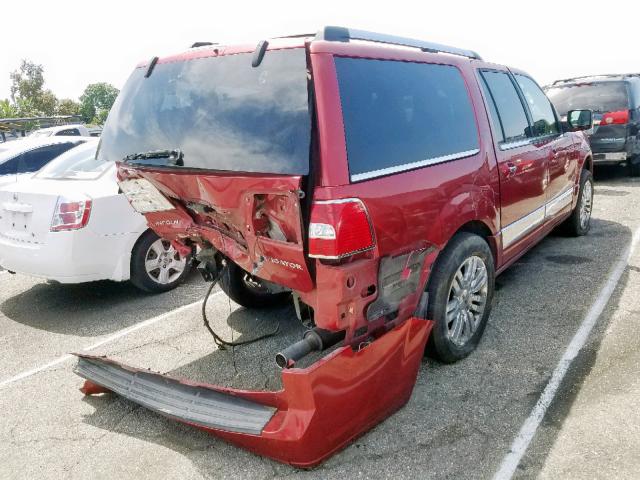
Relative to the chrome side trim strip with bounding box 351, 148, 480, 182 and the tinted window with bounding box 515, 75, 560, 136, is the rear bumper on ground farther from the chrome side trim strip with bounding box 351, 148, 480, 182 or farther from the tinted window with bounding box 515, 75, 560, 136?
the tinted window with bounding box 515, 75, 560, 136

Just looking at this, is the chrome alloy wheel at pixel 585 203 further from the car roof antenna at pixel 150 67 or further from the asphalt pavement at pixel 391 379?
the car roof antenna at pixel 150 67

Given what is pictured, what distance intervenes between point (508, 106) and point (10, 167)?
7.63m

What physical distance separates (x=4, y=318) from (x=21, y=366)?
1.19 m

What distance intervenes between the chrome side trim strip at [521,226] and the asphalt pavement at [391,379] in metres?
0.59

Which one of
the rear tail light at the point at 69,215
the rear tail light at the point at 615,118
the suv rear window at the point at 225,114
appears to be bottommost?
the rear tail light at the point at 69,215

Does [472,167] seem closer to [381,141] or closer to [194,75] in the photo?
[381,141]

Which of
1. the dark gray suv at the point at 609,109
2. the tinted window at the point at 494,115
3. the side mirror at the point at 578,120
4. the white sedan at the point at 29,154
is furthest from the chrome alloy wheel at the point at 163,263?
the dark gray suv at the point at 609,109

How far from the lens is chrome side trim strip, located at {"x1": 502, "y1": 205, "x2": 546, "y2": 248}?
3.91 meters

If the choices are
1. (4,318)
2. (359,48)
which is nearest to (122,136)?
(359,48)

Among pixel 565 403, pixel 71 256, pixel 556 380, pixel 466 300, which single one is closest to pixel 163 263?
pixel 71 256

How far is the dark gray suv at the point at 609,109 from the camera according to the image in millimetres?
9227

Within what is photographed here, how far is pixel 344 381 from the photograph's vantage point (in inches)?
96.7

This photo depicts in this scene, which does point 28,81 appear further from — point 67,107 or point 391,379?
point 391,379

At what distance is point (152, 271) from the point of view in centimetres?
518
